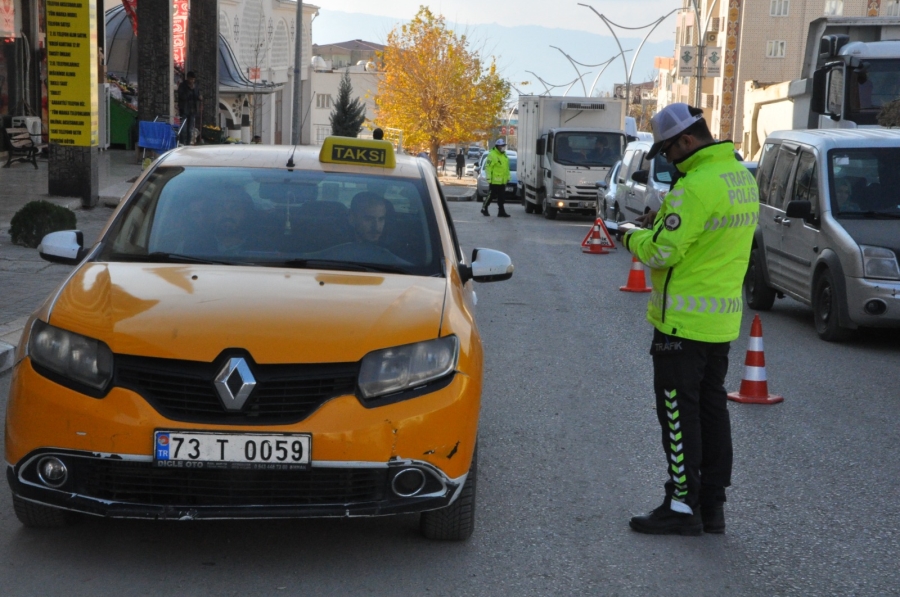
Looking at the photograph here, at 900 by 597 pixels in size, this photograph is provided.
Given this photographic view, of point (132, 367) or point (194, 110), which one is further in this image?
point (194, 110)

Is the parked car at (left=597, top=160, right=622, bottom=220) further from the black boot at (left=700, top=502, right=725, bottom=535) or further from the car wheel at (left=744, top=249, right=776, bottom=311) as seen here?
the black boot at (left=700, top=502, right=725, bottom=535)

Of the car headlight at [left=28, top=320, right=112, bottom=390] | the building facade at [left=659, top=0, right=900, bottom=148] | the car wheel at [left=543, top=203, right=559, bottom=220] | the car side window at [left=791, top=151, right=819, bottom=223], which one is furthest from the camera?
the building facade at [left=659, top=0, right=900, bottom=148]

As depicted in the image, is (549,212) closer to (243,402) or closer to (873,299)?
(873,299)

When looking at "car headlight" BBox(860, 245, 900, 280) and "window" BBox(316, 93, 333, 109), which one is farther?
"window" BBox(316, 93, 333, 109)

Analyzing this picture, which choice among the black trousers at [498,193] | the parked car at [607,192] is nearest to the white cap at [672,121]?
the parked car at [607,192]

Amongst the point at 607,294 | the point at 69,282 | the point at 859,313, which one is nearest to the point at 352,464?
the point at 69,282

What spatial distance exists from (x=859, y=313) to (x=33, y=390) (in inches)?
303

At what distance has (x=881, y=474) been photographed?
20.2ft

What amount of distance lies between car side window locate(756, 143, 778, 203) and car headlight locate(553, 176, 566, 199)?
14.6m

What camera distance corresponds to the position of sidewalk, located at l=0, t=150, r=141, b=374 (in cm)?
967

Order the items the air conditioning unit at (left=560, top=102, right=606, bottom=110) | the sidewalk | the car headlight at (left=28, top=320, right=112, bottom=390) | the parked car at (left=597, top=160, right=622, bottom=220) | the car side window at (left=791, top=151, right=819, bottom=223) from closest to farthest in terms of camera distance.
→ the car headlight at (left=28, top=320, right=112, bottom=390), the sidewalk, the car side window at (left=791, top=151, right=819, bottom=223), the parked car at (left=597, top=160, right=622, bottom=220), the air conditioning unit at (left=560, top=102, right=606, bottom=110)

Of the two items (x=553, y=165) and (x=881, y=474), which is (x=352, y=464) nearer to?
(x=881, y=474)

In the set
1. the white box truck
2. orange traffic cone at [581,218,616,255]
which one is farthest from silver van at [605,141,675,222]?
the white box truck

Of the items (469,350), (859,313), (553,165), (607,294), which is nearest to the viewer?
(469,350)
